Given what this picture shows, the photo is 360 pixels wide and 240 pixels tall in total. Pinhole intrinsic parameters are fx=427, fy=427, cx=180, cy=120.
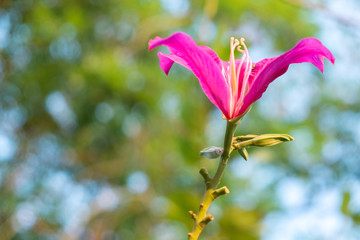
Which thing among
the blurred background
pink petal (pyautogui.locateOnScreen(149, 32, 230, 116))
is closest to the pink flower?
pink petal (pyautogui.locateOnScreen(149, 32, 230, 116))

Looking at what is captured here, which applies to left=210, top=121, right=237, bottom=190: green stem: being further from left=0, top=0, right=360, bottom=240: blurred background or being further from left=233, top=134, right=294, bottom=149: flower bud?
left=0, top=0, right=360, bottom=240: blurred background

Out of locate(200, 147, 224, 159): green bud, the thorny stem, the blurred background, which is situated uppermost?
the blurred background

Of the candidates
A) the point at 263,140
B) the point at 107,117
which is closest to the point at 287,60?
the point at 263,140

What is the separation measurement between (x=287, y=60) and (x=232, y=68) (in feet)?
0.29

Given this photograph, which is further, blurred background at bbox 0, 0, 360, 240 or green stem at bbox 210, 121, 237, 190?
blurred background at bbox 0, 0, 360, 240

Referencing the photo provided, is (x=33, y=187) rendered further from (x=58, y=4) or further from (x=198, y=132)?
(x=198, y=132)

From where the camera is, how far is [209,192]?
1.01 feet

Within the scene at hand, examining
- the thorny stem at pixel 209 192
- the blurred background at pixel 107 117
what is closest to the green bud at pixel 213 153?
the thorny stem at pixel 209 192

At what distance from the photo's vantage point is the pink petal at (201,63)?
32 cm

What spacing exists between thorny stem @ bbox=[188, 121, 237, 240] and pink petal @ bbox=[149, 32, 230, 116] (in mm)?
35

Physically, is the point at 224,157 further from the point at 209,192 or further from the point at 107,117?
the point at 107,117

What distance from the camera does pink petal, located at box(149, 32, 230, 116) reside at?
0.32m

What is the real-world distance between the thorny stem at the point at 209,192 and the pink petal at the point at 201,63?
4 centimetres

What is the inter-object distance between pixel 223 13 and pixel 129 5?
0.78 meters
